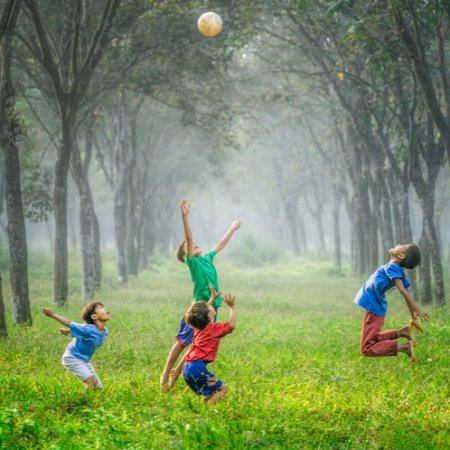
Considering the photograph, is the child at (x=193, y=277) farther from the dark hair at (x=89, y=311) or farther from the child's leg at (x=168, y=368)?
the dark hair at (x=89, y=311)

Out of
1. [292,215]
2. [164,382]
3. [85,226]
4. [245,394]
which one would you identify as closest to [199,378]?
[245,394]

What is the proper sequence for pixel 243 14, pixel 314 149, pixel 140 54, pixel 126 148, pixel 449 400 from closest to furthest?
pixel 449 400 < pixel 243 14 < pixel 140 54 < pixel 126 148 < pixel 314 149

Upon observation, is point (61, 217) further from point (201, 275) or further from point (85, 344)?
point (85, 344)

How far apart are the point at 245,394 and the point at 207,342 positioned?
0.88 metres

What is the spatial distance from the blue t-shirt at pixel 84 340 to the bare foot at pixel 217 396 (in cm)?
141

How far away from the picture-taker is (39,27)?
40.8ft

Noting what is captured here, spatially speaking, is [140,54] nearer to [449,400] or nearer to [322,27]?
[322,27]

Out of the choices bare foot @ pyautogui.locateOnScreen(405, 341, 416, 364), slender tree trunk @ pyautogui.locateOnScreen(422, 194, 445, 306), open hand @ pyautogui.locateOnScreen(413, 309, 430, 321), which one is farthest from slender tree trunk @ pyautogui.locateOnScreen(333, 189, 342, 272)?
open hand @ pyautogui.locateOnScreen(413, 309, 430, 321)

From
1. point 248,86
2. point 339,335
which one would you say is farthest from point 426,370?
point 248,86

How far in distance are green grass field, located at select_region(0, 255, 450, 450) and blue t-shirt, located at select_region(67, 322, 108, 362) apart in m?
0.35

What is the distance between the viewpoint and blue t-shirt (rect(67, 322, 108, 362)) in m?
6.61

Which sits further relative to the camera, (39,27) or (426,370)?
(39,27)

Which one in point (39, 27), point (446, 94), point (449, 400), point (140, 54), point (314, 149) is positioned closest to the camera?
point (449, 400)

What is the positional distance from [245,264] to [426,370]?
33.6m
